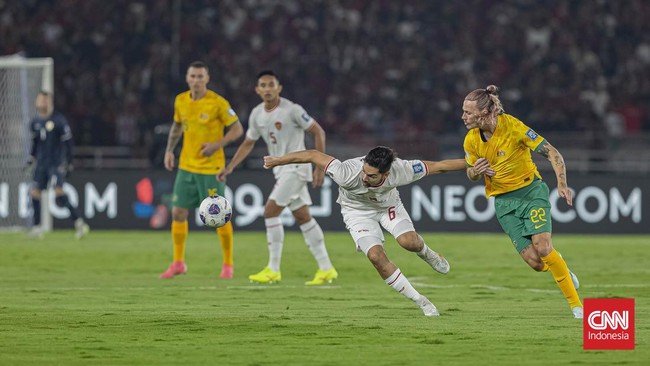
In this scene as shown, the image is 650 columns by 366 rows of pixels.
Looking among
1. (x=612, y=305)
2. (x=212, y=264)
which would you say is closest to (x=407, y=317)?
(x=612, y=305)

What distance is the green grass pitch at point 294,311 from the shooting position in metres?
7.77

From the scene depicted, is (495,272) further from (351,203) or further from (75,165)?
(75,165)

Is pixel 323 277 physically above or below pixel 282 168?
below

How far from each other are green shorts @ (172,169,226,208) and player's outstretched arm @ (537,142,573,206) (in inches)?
194

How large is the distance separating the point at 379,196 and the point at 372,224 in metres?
0.24

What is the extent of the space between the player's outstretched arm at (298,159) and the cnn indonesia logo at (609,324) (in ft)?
9.40

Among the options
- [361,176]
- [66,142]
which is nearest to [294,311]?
[361,176]

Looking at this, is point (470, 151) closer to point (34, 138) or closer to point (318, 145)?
point (318, 145)

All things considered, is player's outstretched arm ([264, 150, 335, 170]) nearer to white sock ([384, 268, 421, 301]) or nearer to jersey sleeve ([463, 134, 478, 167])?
white sock ([384, 268, 421, 301])

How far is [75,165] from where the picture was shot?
2464 cm

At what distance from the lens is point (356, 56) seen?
28.4 meters

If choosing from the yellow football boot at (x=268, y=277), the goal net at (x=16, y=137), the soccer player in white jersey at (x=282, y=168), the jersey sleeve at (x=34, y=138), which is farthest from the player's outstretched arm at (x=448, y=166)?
the goal net at (x=16, y=137)

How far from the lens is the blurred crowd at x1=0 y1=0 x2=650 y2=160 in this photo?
26.8m

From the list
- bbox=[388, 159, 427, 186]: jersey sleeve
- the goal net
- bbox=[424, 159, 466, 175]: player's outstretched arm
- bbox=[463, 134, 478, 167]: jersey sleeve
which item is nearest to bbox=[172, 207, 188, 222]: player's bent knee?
bbox=[388, 159, 427, 186]: jersey sleeve
